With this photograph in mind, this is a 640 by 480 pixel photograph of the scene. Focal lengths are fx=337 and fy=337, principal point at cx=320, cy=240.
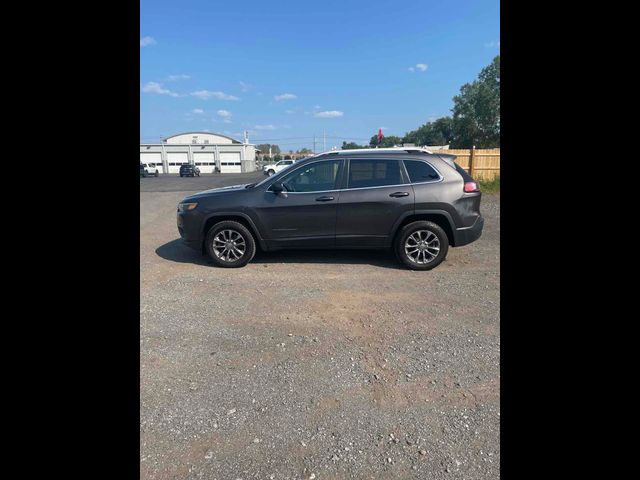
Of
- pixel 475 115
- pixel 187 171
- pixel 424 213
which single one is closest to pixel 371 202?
pixel 424 213

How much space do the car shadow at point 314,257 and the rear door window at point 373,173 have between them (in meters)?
1.28

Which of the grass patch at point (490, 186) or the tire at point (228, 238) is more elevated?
the grass patch at point (490, 186)

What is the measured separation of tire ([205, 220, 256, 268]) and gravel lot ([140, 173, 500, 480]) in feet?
1.65

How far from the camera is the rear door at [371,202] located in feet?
16.7

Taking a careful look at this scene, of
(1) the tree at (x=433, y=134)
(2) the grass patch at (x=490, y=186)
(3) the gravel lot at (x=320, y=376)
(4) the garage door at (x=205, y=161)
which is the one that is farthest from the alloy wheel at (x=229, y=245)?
(1) the tree at (x=433, y=134)

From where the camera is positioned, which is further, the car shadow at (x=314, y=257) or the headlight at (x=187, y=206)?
the car shadow at (x=314, y=257)

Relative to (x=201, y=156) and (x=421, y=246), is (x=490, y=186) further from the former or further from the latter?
(x=201, y=156)

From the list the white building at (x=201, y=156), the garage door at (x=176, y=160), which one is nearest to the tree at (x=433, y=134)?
the white building at (x=201, y=156)

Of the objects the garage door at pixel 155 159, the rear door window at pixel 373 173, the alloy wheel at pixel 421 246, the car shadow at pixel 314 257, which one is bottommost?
the car shadow at pixel 314 257

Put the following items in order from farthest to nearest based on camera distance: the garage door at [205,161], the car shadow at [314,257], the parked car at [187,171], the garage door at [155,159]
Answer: the garage door at [205,161]
the garage door at [155,159]
the parked car at [187,171]
the car shadow at [314,257]

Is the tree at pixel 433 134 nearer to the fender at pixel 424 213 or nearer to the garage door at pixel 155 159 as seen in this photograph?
the garage door at pixel 155 159

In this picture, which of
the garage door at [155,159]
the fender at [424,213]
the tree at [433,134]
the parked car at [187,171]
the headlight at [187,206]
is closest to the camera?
the fender at [424,213]
